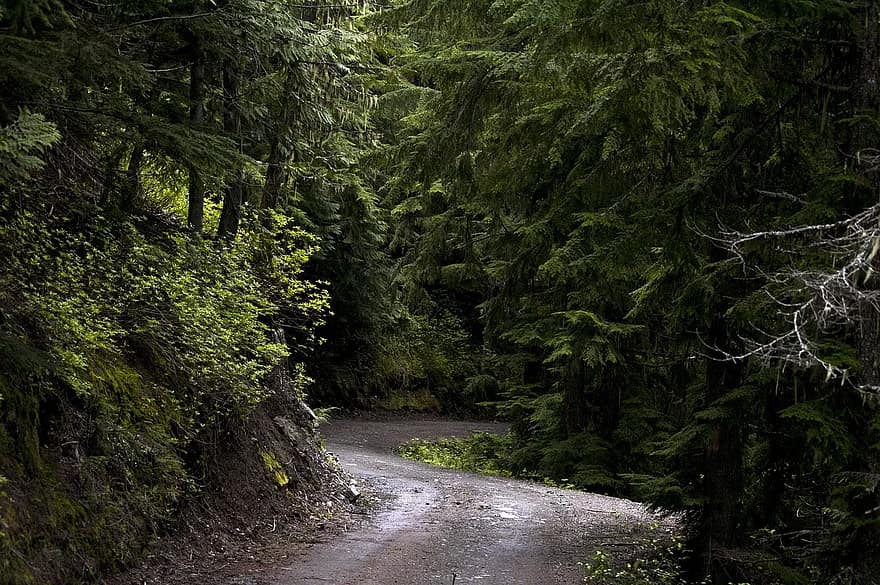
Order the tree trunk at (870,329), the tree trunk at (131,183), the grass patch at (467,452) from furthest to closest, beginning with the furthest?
the grass patch at (467,452) < the tree trunk at (131,183) < the tree trunk at (870,329)

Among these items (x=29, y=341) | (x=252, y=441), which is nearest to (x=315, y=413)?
(x=252, y=441)

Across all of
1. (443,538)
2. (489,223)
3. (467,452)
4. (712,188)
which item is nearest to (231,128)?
(489,223)

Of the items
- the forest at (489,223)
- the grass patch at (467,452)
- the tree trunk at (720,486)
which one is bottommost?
the grass patch at (467,452)

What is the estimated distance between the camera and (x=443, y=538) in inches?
412

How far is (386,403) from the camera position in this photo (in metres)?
30.3

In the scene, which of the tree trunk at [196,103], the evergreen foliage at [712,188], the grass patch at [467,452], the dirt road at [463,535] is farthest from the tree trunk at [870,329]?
the grass patch at [467,452]

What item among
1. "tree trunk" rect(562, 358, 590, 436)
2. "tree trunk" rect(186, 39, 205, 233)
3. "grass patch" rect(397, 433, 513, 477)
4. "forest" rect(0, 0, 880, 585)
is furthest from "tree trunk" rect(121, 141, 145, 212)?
"grass patch" rect(397, 433, 513, 477)

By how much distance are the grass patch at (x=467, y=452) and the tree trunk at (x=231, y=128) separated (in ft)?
33.4

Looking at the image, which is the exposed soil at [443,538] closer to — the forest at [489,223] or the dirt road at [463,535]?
the dirt road at [463,535]

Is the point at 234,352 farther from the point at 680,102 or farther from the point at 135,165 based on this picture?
the point at 680,102

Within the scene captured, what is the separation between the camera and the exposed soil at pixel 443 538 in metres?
8.46

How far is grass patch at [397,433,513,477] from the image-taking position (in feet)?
69.6

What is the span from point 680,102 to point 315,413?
10322mm

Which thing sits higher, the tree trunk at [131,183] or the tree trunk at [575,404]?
the tree trunk at [131,183]
